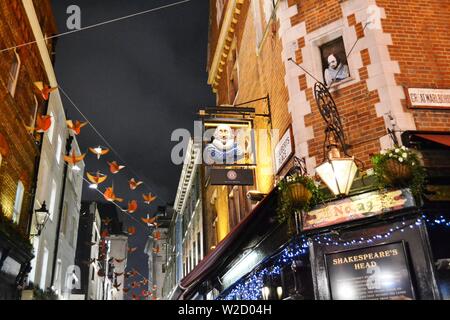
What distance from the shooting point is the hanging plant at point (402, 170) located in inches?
266

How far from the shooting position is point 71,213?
80.5ft

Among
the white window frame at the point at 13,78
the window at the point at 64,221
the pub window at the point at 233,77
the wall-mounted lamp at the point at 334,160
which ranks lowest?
the wall-mounted lamp at the point at 334,160

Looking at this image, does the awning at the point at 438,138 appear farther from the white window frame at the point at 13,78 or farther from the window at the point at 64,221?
the window at the point at 64,221

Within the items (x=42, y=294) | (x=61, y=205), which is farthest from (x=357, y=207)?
(x=61, y=205)

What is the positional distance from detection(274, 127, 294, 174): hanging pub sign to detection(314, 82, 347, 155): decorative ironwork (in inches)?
48.9

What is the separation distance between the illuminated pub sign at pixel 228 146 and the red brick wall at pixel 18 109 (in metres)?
7.04

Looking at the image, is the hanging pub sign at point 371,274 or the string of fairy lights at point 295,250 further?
the string of fairy lights at point 295,250

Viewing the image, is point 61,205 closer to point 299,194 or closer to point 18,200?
point 18,200

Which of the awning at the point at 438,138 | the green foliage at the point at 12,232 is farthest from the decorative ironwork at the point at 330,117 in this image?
the green foliage at the point at 12,232

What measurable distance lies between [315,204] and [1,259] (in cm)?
1052

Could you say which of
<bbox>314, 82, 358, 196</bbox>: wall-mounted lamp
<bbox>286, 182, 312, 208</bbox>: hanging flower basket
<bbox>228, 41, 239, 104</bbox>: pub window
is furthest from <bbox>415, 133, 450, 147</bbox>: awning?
<bbox>228, 41, 239, 104</bbox>: pub window

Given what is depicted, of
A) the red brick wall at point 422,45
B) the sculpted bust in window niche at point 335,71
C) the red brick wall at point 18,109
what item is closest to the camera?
the red brick wall at point 422,45

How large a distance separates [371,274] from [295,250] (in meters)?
1.86
